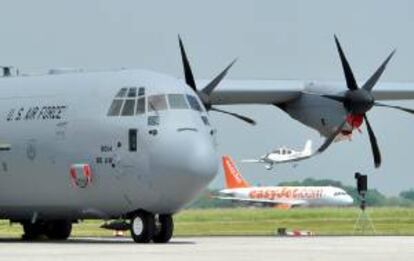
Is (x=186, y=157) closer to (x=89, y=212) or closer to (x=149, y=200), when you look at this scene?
(x=149, y=200)

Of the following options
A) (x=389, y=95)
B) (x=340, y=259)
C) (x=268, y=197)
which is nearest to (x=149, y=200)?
(x=340, y=259)

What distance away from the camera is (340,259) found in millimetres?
23750

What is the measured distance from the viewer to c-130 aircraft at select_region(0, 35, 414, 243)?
99.7 feet

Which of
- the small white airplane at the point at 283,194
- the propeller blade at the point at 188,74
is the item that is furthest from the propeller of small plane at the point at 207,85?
the small white airplane at the point at 283,194

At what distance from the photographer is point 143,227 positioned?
31.0 metres

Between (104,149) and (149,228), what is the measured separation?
228 cm

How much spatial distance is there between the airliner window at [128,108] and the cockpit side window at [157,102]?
44 centimetres

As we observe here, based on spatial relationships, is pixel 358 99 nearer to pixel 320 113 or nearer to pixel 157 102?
pixel 320 113

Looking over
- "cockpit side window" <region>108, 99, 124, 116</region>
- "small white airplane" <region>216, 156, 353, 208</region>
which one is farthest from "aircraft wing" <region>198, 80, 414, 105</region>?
"small white airplane" <region>216, 156, 353, 208</region>

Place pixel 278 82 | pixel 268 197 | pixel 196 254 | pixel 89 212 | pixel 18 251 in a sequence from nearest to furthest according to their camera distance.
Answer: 1. pixel 196 254
2. pixel 18 251
3. pixel 89 212
4. pixel 278 82
5. pixel 268 197

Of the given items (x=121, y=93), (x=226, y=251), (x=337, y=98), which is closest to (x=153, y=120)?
(x=121, y=93)

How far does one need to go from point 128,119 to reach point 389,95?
15.6 m

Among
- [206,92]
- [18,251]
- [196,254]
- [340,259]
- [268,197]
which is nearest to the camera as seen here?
[340,259]

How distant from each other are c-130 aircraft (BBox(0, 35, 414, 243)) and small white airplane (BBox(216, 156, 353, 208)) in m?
96.7
